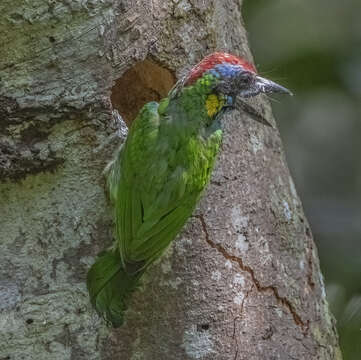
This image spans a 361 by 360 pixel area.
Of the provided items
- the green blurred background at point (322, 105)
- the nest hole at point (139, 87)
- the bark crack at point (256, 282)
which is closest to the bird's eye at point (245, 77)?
the nest hole at point (139, 87)

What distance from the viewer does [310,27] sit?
201 inches

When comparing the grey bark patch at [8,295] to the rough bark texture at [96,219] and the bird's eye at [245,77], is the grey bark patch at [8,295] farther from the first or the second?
the bird's eye at [245,77]

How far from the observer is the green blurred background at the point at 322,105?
4961 millimetres

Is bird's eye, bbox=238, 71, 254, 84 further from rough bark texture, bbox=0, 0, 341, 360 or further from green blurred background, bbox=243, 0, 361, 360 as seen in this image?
green blurred background, bbox=243, 0, 361, 360

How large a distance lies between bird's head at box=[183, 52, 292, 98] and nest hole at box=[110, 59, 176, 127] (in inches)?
8.4

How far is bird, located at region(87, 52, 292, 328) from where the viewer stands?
2986 millimetres

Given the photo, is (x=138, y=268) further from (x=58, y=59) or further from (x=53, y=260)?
(x=58, y=59)

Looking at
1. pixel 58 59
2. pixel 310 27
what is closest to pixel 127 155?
pixel 58 59

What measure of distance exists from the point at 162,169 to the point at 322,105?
2.39 meters

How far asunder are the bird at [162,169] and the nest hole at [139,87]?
15 centimetres

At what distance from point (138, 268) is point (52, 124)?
1.67 feet

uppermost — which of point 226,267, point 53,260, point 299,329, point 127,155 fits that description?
point 127,155

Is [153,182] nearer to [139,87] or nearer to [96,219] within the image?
[96,219]

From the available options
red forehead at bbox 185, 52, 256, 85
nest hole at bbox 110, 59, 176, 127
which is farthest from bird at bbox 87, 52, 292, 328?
nest hole at bbox 110, 59, 176, 127
